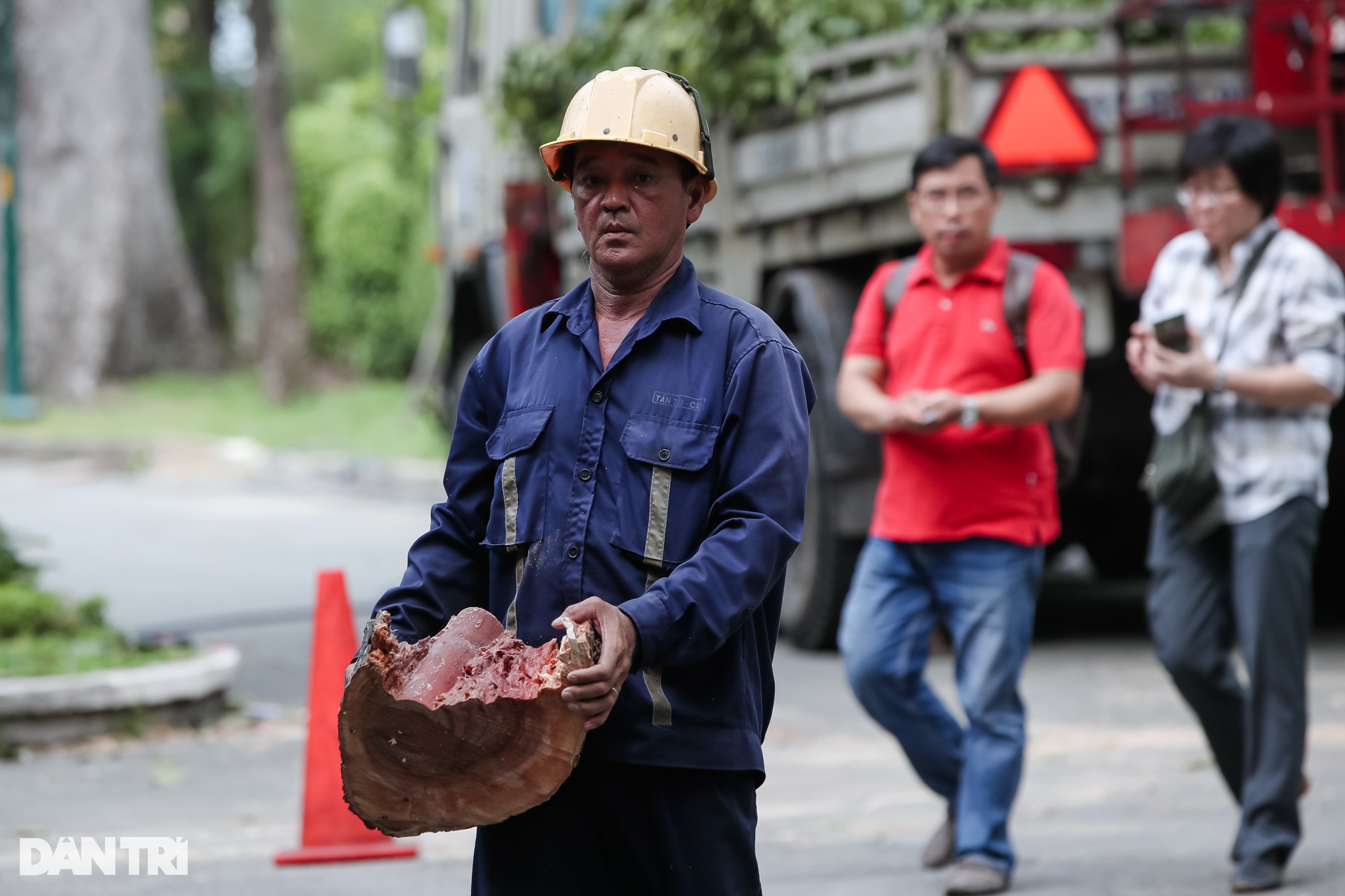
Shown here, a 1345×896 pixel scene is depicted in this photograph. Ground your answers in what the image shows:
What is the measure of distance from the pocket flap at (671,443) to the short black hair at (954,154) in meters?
2.37

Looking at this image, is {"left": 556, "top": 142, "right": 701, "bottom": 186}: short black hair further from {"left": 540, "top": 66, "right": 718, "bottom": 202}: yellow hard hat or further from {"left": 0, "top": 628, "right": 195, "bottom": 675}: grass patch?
{"left": 0, "top": 628, "right": 195, "bottom": 675}: grass patch

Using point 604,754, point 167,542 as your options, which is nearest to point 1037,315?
point 604,754

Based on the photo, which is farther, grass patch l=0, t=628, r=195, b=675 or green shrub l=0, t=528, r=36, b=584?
green shrub l=0, t=528, r=36, b=584

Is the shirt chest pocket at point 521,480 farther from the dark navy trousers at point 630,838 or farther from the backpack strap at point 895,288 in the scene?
the backpack strap at point 895,288

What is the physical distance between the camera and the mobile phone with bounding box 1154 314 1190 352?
476cm

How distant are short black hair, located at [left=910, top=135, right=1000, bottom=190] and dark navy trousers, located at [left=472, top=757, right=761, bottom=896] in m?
2.51

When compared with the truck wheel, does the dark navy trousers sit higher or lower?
higher

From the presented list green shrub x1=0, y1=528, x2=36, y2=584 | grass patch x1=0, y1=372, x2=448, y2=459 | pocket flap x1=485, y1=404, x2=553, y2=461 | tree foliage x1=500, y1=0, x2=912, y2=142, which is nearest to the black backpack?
pocket flap x1=485, y1=404, x2=553, y2=461

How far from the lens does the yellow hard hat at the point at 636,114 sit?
2.81 metres

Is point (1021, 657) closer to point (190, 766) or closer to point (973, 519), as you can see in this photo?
point (973, 519)

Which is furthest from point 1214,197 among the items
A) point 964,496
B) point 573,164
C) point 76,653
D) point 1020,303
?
point 76,653

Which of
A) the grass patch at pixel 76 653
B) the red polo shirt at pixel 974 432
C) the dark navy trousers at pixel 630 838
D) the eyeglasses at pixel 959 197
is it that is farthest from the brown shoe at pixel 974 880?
the grass patch at pixel 76 653

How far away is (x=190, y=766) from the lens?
6422mm

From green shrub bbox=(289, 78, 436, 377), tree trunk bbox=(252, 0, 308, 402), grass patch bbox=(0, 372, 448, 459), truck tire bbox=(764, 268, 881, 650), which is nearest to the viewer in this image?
truck tire bbox=(764, 268, 881, 650)
